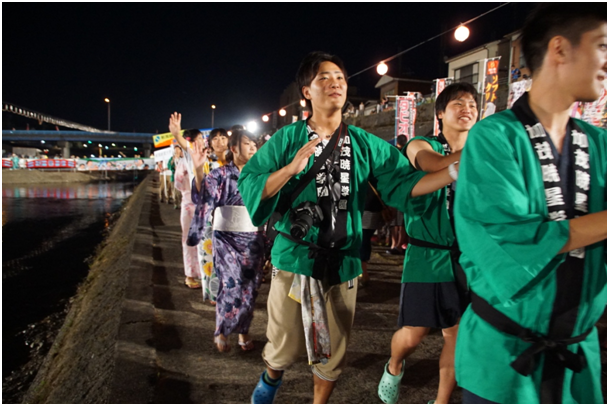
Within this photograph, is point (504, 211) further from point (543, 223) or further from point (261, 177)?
point (261, 177)

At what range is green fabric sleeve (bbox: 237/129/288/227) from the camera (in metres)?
2.22

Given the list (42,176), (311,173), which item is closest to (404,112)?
(311,173)

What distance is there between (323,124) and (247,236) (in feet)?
5.38

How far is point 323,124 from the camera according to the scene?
8.13 ft

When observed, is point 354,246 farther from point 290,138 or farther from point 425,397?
point 425,397

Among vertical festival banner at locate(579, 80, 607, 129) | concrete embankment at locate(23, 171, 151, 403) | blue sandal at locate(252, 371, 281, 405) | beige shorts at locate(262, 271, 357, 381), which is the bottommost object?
concrete embankment at locate(23, 171, 151, 403)

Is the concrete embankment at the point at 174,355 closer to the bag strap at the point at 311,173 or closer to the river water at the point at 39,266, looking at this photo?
the river water at the point at 39,266

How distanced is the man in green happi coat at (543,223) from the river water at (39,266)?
17.9 ft

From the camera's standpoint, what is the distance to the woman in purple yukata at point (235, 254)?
3.62 meters

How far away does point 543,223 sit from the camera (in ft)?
3.84

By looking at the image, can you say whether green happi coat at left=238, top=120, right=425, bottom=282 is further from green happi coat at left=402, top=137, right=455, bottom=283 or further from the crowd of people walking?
green happi coat at left=402, top=137, right=455, bottom=283

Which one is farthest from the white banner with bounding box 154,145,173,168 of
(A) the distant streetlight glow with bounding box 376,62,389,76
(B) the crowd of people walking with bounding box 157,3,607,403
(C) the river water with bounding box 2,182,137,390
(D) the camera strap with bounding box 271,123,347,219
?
(D) the camera strap with bounding box 271,123,347,219

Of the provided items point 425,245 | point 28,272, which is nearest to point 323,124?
point 425,245

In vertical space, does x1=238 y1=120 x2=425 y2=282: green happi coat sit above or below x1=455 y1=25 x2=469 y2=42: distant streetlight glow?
below
